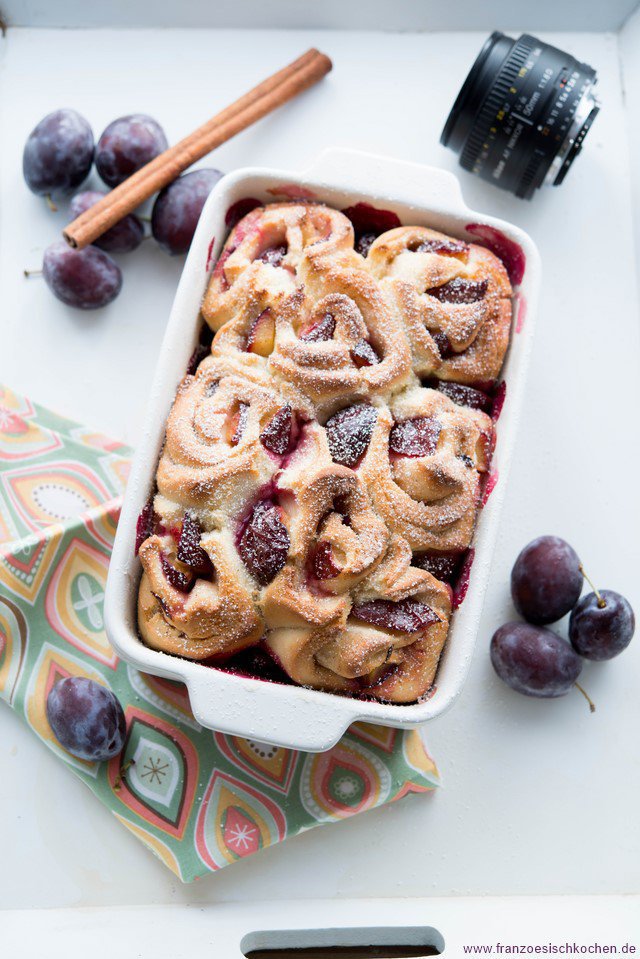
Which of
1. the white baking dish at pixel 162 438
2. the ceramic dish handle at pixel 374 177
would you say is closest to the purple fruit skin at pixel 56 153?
the white baking dish at pixel 162 438

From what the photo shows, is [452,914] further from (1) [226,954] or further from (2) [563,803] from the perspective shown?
(1) [226,954]

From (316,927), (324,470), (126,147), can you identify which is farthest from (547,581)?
(126,147)

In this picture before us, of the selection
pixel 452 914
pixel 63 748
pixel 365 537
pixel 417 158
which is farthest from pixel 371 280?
pixel 452 914

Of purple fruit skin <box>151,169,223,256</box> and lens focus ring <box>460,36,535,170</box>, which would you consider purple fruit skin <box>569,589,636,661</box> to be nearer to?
lens focus ring <box>460,36,535,170</box>

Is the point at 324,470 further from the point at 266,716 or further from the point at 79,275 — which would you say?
the point at 79,275

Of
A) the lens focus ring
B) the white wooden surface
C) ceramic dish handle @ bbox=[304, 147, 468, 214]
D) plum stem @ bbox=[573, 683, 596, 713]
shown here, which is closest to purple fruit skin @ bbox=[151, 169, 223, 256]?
ceramic dish handle @ bbox=[304, 147, 468, 214]

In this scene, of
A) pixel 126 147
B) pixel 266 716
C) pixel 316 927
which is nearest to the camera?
pixel 266 716
